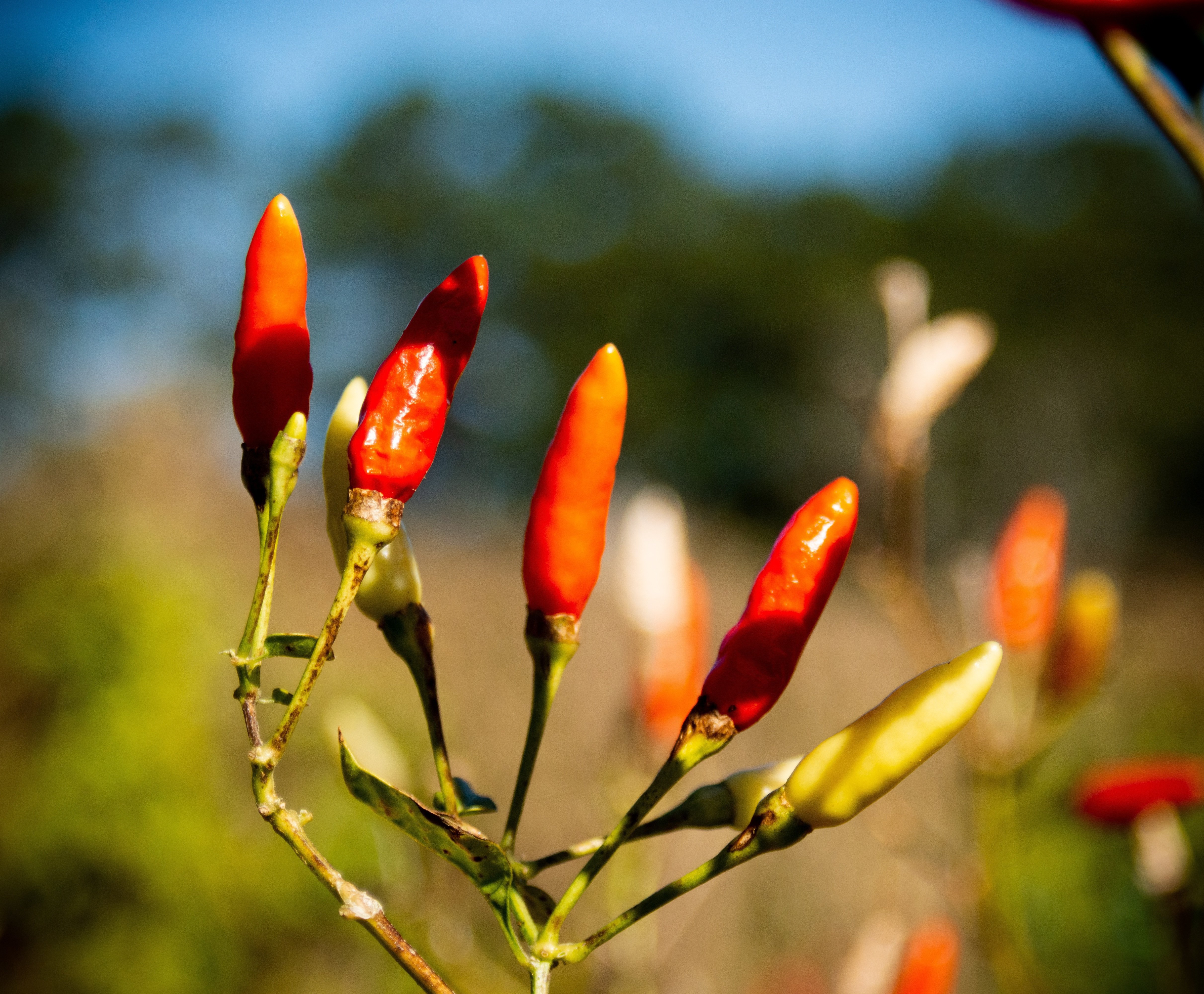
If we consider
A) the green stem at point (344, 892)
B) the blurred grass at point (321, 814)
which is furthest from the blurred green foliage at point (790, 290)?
the green stem at point (344, 892)

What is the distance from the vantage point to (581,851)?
1.61ft

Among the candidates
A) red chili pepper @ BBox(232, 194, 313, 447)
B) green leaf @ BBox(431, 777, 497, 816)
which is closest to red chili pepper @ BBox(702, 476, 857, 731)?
green leaf @ BBox(431, 777, 497, 816)

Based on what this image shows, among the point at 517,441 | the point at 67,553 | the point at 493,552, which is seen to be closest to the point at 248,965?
the point at 67,553

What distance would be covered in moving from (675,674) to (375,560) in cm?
48

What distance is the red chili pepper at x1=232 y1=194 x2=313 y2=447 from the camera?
467 millimetres

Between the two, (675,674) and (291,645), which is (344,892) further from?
(675,674)

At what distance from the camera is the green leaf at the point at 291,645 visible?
436mm

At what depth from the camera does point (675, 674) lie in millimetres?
948

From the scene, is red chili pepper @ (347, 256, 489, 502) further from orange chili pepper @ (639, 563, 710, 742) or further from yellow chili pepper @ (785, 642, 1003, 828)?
orange chili pepper @ (639, 563, 710, 742)

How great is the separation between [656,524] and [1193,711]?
14.3ft

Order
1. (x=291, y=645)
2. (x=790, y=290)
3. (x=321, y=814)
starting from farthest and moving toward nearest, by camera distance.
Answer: (x=790, y=290) < (x=321, y=814) < (x=291, y=645)

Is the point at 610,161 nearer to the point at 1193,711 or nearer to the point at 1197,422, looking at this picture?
the point at 1197,422

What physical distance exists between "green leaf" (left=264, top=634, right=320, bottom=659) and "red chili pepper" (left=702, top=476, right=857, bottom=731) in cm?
19

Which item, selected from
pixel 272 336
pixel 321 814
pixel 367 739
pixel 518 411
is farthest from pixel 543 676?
pixel 518 411
